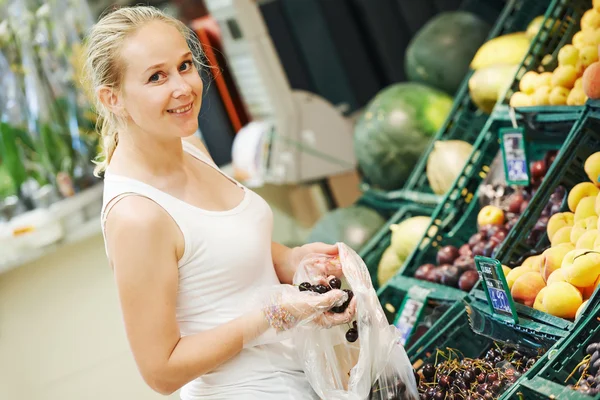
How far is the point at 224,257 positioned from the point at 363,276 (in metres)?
0.33

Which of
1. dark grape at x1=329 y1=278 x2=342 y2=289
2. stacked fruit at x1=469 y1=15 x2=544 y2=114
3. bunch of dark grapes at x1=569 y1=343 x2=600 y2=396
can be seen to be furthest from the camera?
stacked fruit at x1=469 y1=15 x2=544 y2=114

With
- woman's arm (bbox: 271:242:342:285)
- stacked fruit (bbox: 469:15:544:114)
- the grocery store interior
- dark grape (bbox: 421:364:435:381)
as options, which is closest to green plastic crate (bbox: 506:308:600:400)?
the grocery store interior

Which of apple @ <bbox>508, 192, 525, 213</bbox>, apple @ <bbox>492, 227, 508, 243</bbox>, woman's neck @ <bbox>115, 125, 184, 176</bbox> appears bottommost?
apple @ <bbox>492, 227, 508, 243</bbox>

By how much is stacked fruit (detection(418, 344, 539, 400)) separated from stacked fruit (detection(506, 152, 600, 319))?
149mm

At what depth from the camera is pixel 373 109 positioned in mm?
3922

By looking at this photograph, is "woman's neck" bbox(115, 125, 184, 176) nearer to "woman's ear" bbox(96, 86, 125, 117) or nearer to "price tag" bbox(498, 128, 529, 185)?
"woman's ear" bbox(96, 86, 125, 117)

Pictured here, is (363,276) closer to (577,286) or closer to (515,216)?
(577,286)

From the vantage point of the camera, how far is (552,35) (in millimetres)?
2848

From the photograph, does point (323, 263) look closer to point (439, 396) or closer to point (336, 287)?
point (336, 287)

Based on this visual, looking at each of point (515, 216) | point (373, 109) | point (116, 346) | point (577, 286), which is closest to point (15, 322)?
point (116, 346)

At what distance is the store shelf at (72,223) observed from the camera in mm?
4105

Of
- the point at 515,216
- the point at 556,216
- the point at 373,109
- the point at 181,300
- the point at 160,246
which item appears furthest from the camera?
the point at 373,109

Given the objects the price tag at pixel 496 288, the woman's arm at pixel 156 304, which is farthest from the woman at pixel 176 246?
the price tag at pixel 496 288

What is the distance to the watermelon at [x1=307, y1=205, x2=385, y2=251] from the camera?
3.80 meters
